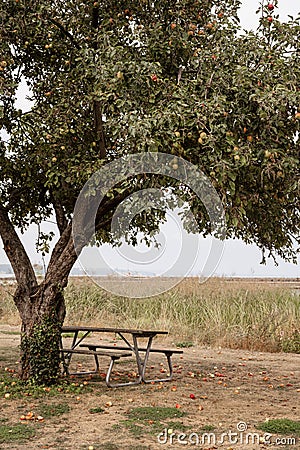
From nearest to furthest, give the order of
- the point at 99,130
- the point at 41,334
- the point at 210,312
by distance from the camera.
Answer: the point at 41,334
the point at 99,130
the point at 210,312

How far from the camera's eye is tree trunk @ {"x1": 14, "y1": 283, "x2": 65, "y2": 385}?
7121 mm

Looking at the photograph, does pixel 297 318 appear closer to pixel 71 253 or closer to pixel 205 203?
pixel 71 253

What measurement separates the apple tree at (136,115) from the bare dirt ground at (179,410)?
40.0 inches

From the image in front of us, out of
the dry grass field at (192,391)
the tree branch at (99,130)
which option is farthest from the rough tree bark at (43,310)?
the tree branch at (99,130)

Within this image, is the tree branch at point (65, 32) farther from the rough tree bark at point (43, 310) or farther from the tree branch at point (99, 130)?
the rough tree bark at point (43, 310)

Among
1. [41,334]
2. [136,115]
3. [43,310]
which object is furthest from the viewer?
[43,310]

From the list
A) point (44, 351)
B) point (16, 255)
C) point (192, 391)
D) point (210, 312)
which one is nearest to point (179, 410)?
point (192, 391)

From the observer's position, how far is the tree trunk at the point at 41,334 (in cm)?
712

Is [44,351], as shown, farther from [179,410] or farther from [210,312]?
[210,312]

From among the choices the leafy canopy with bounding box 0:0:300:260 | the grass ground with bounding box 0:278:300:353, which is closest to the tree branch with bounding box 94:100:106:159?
the leafy canopy with bounding box 0:0:300:260

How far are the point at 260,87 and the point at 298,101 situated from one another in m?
0.43

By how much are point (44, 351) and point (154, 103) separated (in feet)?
9.88

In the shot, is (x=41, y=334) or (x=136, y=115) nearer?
(x=136, y=115)

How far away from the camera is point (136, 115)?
5.89 m
